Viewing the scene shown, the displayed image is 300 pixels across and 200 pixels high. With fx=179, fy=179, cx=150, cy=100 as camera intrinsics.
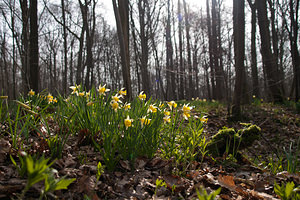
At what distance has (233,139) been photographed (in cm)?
230

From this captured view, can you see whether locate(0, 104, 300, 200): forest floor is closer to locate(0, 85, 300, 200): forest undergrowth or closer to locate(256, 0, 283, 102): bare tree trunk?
locate(0, 85, 300, 200): forest undergrowth

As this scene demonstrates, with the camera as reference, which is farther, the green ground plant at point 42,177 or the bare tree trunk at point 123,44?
the bare tree trunk at point 123,44

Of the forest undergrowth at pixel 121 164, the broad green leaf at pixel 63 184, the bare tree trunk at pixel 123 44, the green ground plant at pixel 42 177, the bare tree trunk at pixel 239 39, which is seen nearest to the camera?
the green ground plant at pixel 42 177

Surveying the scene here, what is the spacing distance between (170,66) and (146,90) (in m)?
7.07

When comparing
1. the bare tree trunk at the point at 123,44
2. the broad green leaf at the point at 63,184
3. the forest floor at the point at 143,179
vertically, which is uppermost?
the bare tree trunk at the point at 123,44

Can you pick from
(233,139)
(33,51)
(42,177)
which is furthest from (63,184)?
(33,51)

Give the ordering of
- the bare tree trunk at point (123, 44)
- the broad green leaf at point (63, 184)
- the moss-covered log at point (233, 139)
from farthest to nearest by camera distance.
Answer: the bare tree trunk at point (123, 44) < the moss-covered log at point (233, 139) < the broad green leaf at point (63, 184)

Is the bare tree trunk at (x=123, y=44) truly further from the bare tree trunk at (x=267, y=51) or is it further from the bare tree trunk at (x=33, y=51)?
the bare tree trunk at (x=267, y=51)

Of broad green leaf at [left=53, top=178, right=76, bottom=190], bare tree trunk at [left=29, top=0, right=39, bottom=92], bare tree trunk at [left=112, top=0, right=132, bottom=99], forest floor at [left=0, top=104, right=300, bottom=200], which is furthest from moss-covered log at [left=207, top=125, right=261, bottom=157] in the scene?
bare tree trunk at [left=29, top=0, right=39, bottom=92]

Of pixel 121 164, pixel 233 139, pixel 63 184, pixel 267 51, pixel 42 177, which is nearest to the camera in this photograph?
pixel 42 177

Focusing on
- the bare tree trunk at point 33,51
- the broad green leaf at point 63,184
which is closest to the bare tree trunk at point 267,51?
the broad green leaf at point 63,184

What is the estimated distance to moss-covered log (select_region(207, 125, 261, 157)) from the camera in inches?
87.0

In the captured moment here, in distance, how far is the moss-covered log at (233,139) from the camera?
221 centimetres

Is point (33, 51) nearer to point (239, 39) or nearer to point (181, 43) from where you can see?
point (239, 39)
